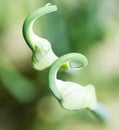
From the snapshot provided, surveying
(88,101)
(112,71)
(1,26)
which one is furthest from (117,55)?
(88,101)

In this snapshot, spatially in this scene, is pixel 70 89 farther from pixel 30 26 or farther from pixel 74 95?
pixel 30 26

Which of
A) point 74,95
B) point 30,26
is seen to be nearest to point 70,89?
point 74,95

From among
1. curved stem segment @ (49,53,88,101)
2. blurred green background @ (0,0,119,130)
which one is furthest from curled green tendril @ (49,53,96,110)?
blurred green background @ (0,0,119,130)

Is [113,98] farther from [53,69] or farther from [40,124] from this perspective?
[53,69]

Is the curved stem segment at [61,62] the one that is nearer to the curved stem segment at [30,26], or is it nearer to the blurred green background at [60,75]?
the curved stem segment at [30,26]

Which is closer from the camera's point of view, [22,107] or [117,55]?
Result: [22,107]

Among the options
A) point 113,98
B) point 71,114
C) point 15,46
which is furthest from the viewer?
point 15,46

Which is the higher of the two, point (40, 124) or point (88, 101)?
point (88, 101)
